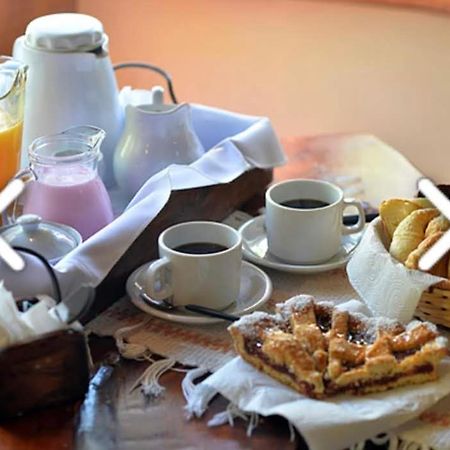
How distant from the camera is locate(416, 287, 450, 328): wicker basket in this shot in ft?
3.09

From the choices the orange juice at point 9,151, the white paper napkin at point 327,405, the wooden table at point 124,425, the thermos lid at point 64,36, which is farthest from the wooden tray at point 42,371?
the thermos lid at point 64,36

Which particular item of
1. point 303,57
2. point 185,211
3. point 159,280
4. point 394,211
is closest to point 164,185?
point 185,211

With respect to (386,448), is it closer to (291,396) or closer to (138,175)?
(291,396)

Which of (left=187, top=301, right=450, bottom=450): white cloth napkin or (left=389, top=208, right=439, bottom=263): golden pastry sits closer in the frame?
(left=187, top=301, right=450, bottom=450): white cloth napkin

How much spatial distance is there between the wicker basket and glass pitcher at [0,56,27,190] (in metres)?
0.53

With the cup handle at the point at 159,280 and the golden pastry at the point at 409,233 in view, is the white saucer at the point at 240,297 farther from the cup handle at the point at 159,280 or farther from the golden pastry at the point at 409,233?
the golden pastry at the point at 409,233

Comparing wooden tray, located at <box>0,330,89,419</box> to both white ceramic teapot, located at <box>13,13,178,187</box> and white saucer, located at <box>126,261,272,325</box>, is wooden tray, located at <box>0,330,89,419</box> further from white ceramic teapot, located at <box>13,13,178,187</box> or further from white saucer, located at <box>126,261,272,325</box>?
white ceramic teapot, located at <box>13,13,178,187</box>

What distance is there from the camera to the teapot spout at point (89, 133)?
1.12 metres

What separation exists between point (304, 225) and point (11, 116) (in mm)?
394

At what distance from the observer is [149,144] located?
120 cm

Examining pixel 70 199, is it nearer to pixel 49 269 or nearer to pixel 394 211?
pixel 49 269

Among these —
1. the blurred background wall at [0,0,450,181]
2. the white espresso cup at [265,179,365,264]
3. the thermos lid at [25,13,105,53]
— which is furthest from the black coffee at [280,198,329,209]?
the blurred background wall at [0,0,450,181]

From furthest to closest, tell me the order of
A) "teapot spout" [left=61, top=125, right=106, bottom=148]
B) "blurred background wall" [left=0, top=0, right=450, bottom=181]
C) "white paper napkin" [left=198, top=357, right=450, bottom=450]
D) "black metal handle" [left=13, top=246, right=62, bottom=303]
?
"blurred background wall" [left=0, top=0, right=450, bottom=181] < "teapot spout" [left=61, top=125, right=106, bottom=148] < "black metal handle" [left=13, top=246, right=62, bottom=303] < "white paper napkin" [left=198, top=357, right=450, bottom=450]

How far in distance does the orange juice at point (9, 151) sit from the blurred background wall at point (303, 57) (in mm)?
877
